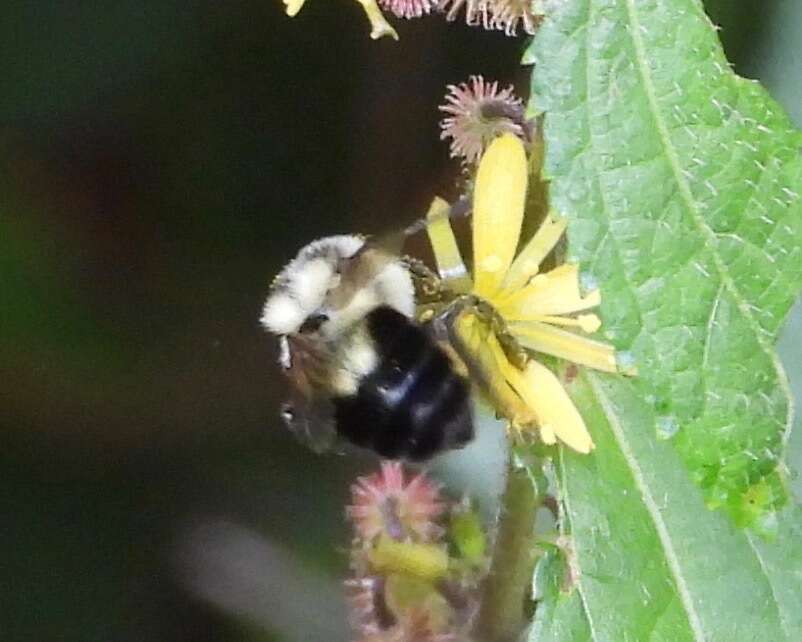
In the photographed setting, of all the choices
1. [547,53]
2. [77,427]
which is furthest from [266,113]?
[547,53]

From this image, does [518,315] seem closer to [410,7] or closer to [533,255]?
[533,255]

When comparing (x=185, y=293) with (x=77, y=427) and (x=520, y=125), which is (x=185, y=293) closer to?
(x=77, y=427)

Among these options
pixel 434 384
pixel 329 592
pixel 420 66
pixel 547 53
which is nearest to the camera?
pixel 547 53

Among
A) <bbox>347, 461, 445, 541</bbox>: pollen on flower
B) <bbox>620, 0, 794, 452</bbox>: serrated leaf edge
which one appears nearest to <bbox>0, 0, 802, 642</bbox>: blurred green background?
<bbox>347, 461, 445, 541</bbox>: pollen on flower

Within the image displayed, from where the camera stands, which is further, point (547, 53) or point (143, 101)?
point (143, 101)

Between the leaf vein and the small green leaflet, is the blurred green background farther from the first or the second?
the small green leaflet

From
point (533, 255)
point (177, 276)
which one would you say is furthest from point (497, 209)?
Result: point (177, 276)
